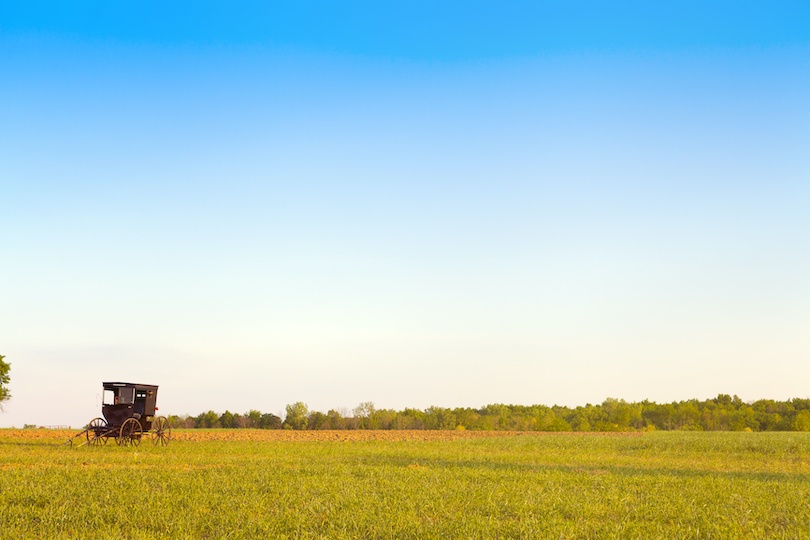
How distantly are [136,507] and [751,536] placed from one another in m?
11.1

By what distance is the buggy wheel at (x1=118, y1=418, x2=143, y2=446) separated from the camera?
2747 cm

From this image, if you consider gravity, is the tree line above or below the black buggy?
below

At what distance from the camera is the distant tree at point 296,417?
10612 centimetres

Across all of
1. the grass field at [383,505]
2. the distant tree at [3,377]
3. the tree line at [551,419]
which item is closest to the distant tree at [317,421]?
the tree line at [551,419]

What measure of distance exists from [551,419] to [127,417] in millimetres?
96935

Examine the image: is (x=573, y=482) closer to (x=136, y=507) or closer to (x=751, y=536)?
(x=751, y=536)

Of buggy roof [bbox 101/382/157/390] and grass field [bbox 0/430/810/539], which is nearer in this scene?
grass field [bbox 0/430/810/539]

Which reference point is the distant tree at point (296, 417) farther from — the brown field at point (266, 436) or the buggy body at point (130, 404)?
the buggy body at point (130, 404)

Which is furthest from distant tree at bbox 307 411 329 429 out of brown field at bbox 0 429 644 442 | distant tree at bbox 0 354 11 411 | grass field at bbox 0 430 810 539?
grass field at bbox 0 430 810 539

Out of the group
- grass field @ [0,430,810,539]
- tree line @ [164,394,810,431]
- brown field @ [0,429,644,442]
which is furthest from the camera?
tree line @ [164,394,810,431]

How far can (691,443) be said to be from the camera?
4147 cm

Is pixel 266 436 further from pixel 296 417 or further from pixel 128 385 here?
pixel 296 417

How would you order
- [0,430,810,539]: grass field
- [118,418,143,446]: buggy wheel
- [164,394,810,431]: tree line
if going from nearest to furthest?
[0,430,810,539]: grass field → [118,418,143,446]: buggy wheel → [164,394,810,431]: tree line

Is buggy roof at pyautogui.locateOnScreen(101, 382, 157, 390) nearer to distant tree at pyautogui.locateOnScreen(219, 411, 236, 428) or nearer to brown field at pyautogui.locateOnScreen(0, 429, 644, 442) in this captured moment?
brown field at pyautogui.locateOnScreen(0, 429, 644, 442)
